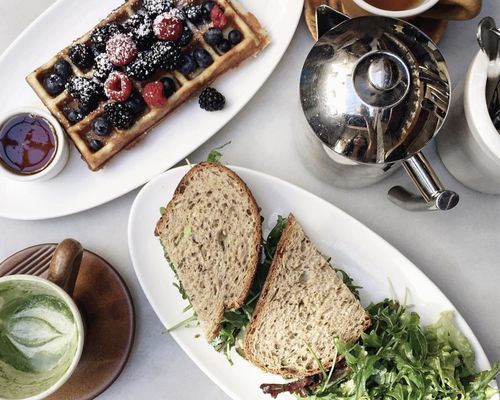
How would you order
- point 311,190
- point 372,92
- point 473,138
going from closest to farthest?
point 372,92
point 473,138
point 311,190

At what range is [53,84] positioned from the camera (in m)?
1.59

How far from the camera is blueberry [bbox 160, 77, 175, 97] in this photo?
1562 mm

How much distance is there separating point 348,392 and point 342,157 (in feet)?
1.73

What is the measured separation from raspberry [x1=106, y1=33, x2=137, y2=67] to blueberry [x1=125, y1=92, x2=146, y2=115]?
0.08 metres

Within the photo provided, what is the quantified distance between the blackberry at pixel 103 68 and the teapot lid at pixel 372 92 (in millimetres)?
502

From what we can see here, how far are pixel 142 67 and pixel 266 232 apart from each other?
502mm

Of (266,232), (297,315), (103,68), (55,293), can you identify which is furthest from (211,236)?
(103,68)

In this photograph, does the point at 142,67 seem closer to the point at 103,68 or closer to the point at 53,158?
the point at 103,68

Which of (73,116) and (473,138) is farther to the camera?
(73,116)

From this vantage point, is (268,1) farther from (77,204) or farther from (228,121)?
(77,204)

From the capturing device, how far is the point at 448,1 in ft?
4.80

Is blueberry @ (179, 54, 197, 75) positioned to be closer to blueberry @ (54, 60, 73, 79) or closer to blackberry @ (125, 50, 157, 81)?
blackberry @ (125, 50, 157, 81)

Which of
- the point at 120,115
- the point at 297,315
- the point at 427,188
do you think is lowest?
the point at 297,315

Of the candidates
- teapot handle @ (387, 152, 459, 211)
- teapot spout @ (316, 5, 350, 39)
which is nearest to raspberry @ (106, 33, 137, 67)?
teapot spout @ (316, 5, 350, 39)
